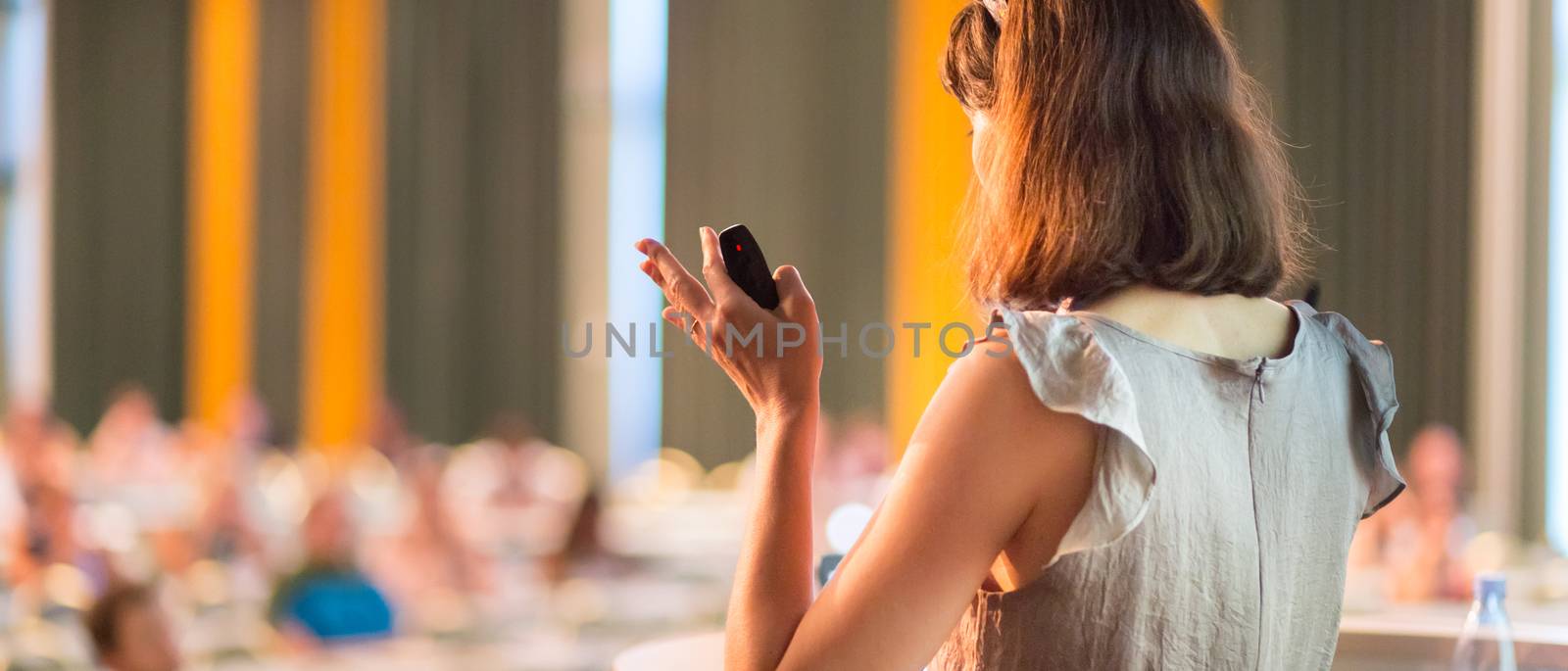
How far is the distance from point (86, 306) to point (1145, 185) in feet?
34.7

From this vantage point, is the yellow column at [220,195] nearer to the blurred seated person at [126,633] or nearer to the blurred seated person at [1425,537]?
the blurred seated person at [126,633]

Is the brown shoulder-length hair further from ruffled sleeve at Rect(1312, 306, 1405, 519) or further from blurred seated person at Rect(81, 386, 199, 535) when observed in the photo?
blurred seated person at Rect(81, 386, 199, 535)

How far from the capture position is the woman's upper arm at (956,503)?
A: 85 cm

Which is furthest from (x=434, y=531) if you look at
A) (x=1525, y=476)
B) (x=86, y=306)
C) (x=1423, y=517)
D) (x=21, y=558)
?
(x=86, y=306)

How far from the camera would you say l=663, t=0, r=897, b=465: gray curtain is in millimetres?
8625

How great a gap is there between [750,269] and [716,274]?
0.02 metres

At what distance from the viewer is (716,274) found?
100cm

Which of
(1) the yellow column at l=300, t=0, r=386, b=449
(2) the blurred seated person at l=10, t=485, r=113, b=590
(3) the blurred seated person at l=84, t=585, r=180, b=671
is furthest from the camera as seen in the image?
(1) the yellow column at l=300, t=0, r=386, b=449

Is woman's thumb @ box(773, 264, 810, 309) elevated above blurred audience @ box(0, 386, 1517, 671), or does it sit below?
above

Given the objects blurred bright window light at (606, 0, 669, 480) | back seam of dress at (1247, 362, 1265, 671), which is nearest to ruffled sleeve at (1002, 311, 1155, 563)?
back seam of dress at (1247, 362, 1265, 671)

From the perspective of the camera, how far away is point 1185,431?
902 millimetres

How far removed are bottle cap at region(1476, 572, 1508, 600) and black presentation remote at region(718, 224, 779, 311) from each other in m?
0.73

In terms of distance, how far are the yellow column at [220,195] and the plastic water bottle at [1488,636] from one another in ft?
32.8

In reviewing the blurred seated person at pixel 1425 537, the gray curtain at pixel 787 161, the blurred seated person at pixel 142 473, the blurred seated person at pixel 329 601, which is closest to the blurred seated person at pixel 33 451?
the blurred seated person at pixel 142 473
